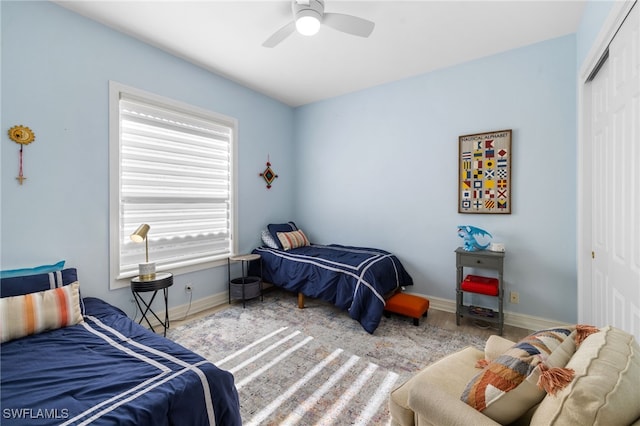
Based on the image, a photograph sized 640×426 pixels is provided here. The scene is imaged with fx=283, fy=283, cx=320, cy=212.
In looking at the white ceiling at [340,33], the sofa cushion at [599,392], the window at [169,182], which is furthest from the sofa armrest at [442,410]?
the window at [169,182]

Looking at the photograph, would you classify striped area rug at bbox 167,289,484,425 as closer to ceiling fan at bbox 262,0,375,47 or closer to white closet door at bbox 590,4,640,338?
white closet door at bbox 590,4,640,338

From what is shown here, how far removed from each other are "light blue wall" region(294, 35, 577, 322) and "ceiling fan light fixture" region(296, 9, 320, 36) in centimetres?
184

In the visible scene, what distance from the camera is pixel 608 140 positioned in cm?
194

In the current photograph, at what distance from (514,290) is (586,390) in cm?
261

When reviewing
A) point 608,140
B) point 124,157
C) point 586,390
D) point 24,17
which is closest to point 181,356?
point 586,390

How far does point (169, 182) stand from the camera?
3.14m

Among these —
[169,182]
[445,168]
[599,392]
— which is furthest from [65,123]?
[445,168]

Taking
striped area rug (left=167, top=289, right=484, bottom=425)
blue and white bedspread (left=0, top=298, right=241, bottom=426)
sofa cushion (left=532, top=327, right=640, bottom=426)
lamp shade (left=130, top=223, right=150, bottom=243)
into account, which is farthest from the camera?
lamp shade (left=130, top=223, right=150, bottom=243)

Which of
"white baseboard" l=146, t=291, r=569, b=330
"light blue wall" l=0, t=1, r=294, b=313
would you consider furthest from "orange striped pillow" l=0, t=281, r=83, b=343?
"white baseboard" l=146, t=291, r=569, b=330

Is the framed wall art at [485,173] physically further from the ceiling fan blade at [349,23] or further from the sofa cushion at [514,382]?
the sofa cushion at [514,382]

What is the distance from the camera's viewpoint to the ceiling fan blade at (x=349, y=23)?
7.09 ft

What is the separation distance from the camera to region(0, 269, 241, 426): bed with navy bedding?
1.11 m

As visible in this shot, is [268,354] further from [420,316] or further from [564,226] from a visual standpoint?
[564,226]

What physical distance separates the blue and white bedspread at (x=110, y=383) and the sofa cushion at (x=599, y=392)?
50.4 inches
